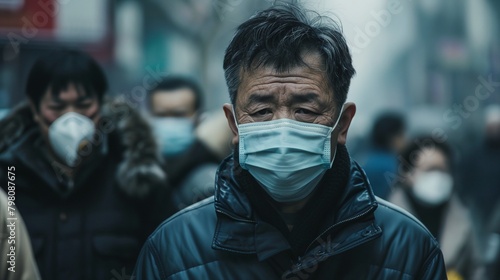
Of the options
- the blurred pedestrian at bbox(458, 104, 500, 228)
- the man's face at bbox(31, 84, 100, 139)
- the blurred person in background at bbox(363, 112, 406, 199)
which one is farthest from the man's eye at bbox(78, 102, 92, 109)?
the blurred pedestrian at bbox(458, 104, 500, 228)

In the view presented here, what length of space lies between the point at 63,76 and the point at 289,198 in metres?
1.76

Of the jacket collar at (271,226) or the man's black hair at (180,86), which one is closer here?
the jacket collar at (271,226)

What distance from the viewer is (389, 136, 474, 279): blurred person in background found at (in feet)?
18.3

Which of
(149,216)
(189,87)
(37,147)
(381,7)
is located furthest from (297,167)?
(381,7)

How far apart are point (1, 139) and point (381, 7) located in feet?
15.9

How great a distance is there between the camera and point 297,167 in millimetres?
2488

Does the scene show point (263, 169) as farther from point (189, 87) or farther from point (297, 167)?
point (189, 87)

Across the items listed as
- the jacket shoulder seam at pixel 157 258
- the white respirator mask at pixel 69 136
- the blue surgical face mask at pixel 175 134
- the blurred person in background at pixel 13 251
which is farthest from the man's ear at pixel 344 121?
the blue surgical face mask at pixel 175 134

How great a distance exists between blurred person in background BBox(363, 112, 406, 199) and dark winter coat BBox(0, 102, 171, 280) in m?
2.47

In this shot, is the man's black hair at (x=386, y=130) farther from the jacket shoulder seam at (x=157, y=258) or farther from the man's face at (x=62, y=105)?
the jacket shoulder seam at (x=157, y=258)

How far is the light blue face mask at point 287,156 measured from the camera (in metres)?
2.47

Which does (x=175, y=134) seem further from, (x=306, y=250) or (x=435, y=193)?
(x=306, y=250)

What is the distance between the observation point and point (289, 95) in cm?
247

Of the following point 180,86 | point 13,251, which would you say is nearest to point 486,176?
point 180,86
